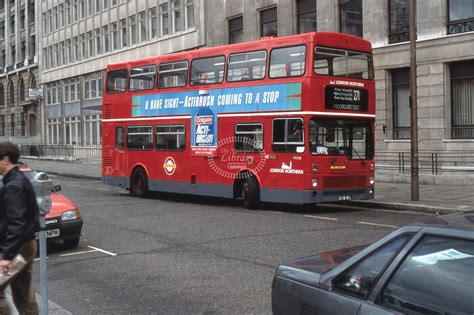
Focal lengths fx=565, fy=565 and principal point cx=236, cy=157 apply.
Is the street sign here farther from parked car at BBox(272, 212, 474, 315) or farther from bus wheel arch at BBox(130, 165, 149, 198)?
parked car at BBox(272, 212, 474, 315)

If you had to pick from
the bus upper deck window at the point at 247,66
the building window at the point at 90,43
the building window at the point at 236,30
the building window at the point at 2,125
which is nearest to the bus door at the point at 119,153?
the bus upper deck window at the point at 247,66

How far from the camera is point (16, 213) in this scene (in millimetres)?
4582

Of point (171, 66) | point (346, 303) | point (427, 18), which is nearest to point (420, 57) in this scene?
point (427, 18)

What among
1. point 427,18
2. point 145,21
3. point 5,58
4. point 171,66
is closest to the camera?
point 171,66

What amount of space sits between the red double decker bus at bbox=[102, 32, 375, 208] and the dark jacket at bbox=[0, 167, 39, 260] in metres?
10.0

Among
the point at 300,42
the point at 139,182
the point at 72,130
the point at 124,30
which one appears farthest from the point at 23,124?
the point at 300,42

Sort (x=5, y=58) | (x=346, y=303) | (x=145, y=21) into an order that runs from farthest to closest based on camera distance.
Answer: (x=5, y=58), (x=145, y=21), (x=346, y=303)

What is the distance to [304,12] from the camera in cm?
2770

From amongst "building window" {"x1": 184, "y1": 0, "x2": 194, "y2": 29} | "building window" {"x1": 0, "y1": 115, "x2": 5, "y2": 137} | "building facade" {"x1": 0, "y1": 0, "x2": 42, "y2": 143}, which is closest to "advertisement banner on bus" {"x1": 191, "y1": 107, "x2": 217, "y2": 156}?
"building window" {"x1": 184, "y1": 0, "x2": 194, "y2": 29}

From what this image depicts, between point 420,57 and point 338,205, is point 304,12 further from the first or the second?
point 338,205

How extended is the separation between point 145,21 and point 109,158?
75.7 feet

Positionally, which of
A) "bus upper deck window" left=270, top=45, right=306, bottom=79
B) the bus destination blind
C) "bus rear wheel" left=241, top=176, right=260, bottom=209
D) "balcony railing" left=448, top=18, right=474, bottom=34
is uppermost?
"balcony railing" left=448, top=18, right=474, bottom=34

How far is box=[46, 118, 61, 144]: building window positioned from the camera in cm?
5519

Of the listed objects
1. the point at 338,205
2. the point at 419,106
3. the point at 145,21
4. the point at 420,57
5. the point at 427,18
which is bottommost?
the point at 338,205
